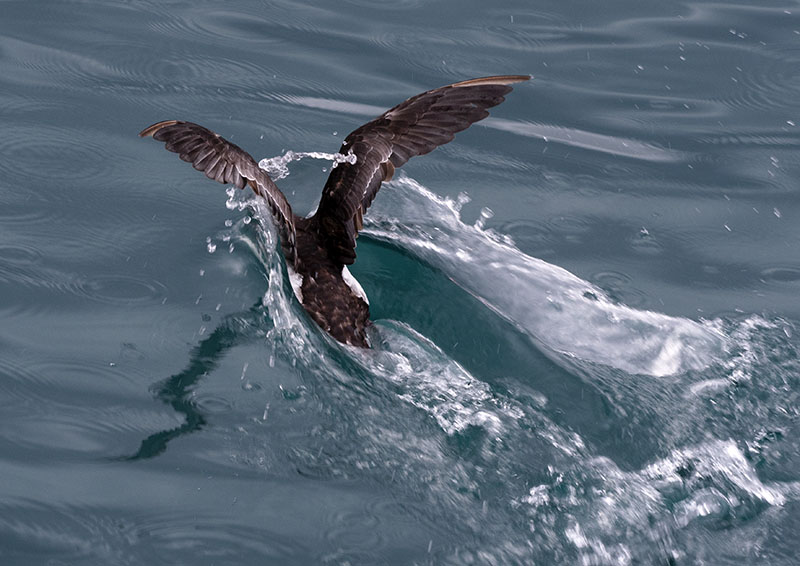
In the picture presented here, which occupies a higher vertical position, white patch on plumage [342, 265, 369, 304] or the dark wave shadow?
white patch on plumage [342, 265, 369, 304]

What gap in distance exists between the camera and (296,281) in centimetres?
588

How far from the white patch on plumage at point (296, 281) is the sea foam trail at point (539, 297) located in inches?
34.4

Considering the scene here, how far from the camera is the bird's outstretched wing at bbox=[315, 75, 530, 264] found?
584 cm

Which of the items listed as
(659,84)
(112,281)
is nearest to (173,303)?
(112,281)

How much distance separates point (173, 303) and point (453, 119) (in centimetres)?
186

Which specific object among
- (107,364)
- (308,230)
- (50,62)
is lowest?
(107,364)

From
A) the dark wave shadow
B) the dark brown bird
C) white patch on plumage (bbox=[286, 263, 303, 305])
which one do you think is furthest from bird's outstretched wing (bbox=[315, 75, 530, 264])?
the dark wave shadow

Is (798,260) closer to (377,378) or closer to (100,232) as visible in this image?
(377,378)

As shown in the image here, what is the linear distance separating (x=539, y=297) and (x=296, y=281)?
4.67ft

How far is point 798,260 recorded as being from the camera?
22.2 ft

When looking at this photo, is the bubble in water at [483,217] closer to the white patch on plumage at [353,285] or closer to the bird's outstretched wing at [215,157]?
the white patch on plumage at [353,285]

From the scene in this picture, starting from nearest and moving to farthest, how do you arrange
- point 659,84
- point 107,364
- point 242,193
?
point 107,364
point 242,193
point 659,84

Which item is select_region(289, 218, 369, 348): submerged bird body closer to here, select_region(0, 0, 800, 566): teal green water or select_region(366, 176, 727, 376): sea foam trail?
select_region(0, 0, 800, 566): teal green water

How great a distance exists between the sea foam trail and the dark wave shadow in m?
1.41
